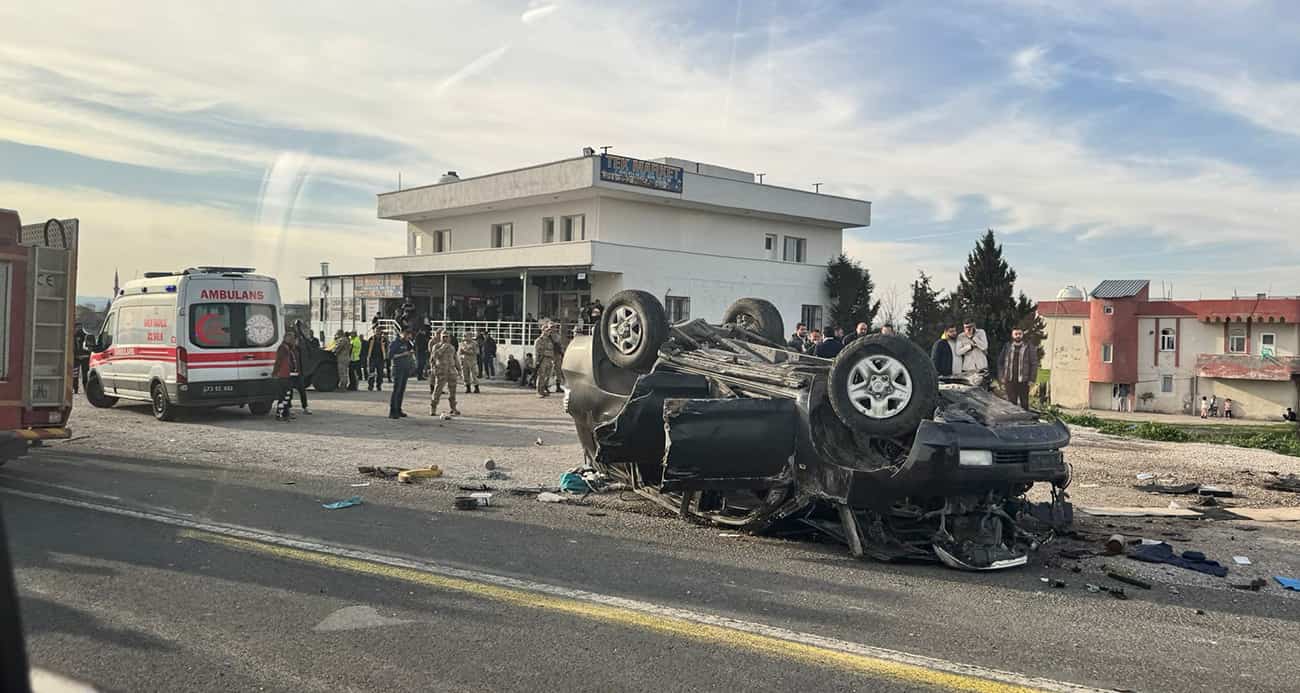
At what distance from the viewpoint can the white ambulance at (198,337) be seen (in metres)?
14.3

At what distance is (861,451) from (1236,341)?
2060 inches

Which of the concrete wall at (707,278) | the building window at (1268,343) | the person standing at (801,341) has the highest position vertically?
the concrete wall at (707,278)

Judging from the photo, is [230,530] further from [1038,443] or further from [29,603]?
[1038,443]

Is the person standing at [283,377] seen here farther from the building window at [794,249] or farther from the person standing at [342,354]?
the building window at [794,249]

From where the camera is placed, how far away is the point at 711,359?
7.46 metres

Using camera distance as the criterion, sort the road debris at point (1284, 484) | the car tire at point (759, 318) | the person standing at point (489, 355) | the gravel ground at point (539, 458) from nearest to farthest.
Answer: the gravel ground at point (539, 458) < the car tire at point (759, 318) < the road debris at point (1284, 484) < the person standing at point (489, 355)

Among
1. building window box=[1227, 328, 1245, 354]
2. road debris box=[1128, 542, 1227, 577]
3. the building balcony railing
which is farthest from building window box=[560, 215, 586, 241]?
building window box=[1227, 328, 1245, 354]

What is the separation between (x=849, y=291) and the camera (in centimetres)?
4031

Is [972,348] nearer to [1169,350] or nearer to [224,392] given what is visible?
[224,392]

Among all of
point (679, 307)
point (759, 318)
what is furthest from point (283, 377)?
point (679, 307)

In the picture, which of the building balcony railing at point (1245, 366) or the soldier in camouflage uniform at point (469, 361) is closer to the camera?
the soldier in camouflage uniform at point (469, 361)

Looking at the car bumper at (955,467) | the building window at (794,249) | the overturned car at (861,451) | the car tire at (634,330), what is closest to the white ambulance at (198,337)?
the car tire at (634,330)

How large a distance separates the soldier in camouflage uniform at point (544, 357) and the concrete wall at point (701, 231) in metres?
13.6

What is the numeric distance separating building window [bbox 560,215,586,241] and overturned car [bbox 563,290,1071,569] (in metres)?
28.5
